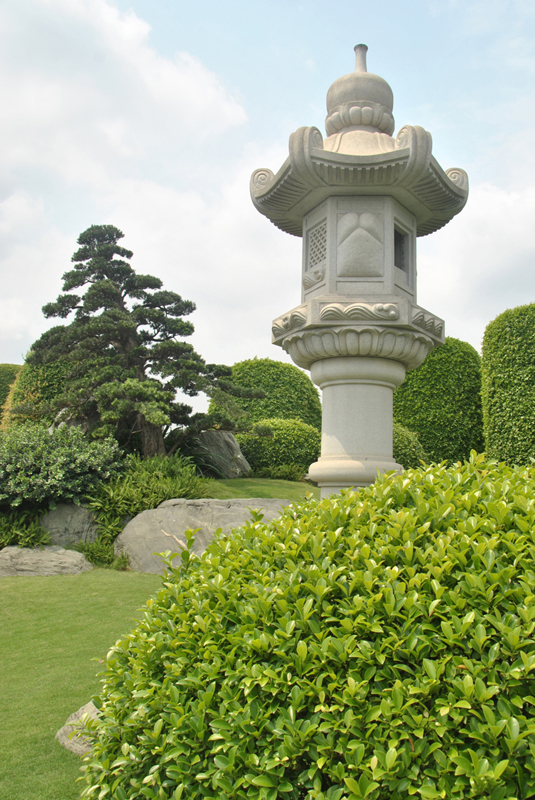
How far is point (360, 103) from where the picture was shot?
477cm

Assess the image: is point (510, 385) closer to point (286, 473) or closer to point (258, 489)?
point (286, 473)

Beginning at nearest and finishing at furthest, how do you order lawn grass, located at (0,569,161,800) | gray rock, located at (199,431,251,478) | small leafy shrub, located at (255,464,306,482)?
1. lawn grass, located at (0,569,161,800)
2. gray rock, located at (199,431,251,478)
3. small leafy shrub, located at (255,464,306,482)

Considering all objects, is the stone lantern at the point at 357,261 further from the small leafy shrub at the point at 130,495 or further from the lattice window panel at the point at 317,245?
the small leafy shrub at the point at 130,495

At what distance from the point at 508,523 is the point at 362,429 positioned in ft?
8.43

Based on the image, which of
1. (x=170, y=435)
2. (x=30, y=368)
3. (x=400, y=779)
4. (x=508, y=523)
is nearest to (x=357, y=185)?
(x=508, y=523)

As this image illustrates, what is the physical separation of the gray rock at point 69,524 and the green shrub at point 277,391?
5688 millimetres

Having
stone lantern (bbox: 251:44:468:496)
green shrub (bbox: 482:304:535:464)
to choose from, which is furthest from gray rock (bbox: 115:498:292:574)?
green shrub (bbox: 482:304:535:464)

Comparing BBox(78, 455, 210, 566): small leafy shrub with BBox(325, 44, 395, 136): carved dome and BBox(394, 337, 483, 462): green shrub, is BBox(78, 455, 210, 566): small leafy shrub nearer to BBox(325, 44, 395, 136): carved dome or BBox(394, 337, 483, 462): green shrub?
BBox(325, 44, 395, 136): carved dome

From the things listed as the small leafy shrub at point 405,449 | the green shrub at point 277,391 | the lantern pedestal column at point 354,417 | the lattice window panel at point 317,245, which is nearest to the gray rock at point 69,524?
the lantern pedestal column at point 354,417

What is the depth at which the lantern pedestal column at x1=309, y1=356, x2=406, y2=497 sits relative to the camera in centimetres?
436

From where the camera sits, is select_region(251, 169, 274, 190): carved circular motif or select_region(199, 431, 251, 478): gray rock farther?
select_region(199, 431, 251, 478): gray rock

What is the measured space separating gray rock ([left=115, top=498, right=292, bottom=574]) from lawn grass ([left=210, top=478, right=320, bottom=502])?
86cm

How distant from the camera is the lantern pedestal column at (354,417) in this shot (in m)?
4.36

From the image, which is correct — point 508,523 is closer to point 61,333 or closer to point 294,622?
point 294,622
